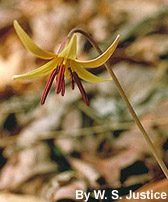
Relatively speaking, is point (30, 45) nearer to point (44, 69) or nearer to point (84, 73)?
point (44, 69)

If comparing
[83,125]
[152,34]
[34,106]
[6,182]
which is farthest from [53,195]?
[152,34]

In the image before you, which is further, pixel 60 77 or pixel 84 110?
pixel 84 110

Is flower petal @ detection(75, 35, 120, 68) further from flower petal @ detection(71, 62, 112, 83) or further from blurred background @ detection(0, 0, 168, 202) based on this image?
blurred background @ detection(0, 0, 168, 202)

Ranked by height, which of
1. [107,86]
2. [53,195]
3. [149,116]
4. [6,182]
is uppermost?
[107,86]

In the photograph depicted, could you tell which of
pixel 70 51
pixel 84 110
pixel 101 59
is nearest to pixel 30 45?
pixel 70 51

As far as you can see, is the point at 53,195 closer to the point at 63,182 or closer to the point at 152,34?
the point at 63,182

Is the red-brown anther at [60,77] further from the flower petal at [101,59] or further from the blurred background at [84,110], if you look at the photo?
the blurred background at [84,110]

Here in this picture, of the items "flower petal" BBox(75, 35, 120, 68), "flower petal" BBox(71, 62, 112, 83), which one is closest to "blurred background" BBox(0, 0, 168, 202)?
"flower petal" BBox(71, 62, 112, 83)

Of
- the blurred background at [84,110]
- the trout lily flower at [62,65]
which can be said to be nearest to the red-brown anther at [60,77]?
the trout lily flower at [62,65]
